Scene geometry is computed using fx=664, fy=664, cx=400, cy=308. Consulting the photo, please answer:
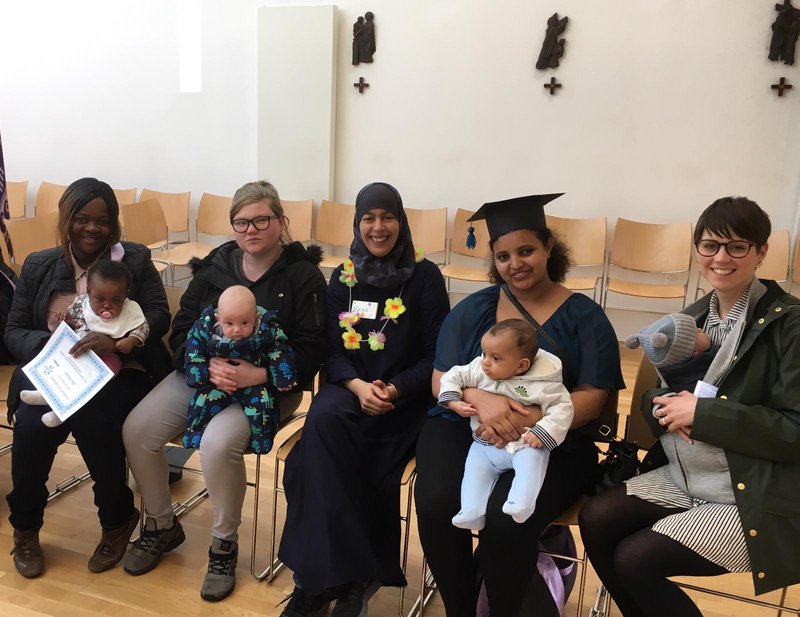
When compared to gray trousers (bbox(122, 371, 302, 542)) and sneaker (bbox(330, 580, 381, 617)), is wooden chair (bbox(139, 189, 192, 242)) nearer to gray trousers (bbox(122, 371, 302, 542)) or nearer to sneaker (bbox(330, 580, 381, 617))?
gray trousers (bbox(122, 371, 302, 542))

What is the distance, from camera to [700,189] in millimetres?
5328

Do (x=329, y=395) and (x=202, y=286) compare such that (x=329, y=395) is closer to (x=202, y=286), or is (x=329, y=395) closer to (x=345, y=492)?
(x=345, y=492)

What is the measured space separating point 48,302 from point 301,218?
11.6 feet

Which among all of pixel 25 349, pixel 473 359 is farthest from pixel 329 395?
pixel 25 349

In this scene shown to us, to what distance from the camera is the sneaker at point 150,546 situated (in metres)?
2.48

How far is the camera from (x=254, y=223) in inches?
99.6

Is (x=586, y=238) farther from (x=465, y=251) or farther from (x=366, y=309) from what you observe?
(x=366, y=309)

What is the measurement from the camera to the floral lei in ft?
8.04

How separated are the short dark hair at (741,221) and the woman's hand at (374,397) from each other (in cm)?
116

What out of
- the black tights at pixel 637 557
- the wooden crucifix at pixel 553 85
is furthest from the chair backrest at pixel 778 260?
the black tights at pixel 637 557

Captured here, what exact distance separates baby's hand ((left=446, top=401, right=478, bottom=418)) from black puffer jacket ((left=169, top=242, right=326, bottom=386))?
2.11 ft

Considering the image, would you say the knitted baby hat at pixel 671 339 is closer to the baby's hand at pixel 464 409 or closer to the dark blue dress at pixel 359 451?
the baby's hand at pixel 464 409

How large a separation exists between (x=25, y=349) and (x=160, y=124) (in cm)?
474

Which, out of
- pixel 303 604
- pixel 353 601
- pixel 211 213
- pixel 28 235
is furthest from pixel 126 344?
pixel 211 213
